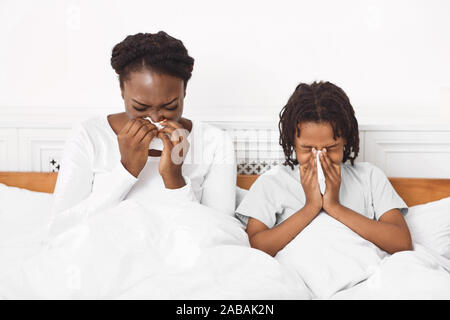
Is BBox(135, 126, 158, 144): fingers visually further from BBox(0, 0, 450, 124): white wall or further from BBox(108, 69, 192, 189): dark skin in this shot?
BBox(0, 0, 450, 124): white wall

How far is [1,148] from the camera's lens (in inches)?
67.8

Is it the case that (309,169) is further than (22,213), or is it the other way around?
(22,213)

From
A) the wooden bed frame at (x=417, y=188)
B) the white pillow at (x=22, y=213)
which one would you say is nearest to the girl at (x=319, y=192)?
the wooden bed frame at (x=417, y=188)

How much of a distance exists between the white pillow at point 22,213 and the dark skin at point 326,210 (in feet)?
2.35

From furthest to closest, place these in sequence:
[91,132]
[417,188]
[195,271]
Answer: [417,188]
[91,132]
[195,271]

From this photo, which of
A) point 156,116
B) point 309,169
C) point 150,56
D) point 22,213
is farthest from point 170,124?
point 22,213

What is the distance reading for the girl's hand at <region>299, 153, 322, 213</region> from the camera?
3.83ft

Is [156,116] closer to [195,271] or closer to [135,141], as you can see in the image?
[135,141]

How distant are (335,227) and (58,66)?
1360 millimetres

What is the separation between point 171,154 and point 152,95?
0.19 meters

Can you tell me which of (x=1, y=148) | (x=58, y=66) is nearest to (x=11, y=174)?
(x=1, y=148)

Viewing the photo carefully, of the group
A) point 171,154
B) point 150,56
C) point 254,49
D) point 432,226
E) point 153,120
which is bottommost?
point 432,226

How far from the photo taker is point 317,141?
1.19m
